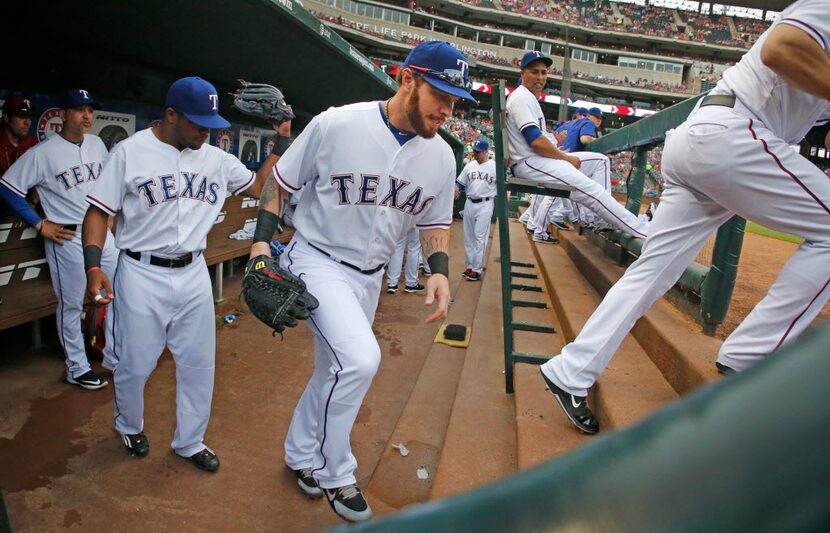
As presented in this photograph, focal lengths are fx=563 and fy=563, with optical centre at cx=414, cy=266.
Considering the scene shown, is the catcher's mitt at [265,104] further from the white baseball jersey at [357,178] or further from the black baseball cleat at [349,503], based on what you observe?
the black baseball cleat at [349,503]

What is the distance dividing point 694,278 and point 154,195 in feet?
9.46

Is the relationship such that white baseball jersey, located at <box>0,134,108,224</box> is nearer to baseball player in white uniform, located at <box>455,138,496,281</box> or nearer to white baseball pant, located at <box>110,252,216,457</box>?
white baseball pant, located at <box>110,252,216,457</box>

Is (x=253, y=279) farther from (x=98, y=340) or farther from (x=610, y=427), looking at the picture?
(x=98, y=340)

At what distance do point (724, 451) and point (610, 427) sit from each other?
2283mm

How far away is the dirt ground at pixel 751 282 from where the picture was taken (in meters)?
3.07

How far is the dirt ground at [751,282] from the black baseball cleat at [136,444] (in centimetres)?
303

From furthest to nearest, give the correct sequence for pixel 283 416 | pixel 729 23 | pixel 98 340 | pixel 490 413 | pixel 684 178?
pixel 729 23 → pixel 98 340 → pixel 283 416 → pixel 490 413 → pixel 684 178

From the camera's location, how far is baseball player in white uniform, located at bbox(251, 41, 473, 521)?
2398mm

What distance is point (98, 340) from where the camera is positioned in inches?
174

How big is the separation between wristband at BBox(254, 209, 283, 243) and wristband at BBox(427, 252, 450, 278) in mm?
774

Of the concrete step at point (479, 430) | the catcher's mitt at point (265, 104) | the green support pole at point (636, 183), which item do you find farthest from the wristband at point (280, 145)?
the green support pole at point (636, 183)

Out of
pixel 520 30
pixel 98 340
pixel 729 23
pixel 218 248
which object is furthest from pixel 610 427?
pixel 729 23

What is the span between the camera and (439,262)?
2.81 meters

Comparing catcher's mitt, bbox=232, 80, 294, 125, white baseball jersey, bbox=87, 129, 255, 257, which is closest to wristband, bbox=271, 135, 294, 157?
catcher's mitt, bbox=232, 80, 294, 125
